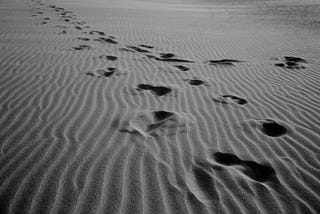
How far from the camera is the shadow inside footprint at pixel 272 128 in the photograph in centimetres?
330

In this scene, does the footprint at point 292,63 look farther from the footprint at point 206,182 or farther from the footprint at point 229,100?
the footprint at point 206,182

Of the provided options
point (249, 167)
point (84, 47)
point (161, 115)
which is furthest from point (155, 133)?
point (84, 47)

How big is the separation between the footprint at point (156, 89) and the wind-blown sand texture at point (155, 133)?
2 cm

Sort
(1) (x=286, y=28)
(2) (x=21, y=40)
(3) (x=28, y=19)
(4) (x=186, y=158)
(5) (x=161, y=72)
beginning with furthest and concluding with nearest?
(1) (x=286, y=28), (3) (x=28, y=19), (2) (x=21, y=40), (5) (x=161, y=72), (4) (x=186, y=158)

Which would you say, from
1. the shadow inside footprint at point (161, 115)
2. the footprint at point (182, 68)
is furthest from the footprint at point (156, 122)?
the footprint at point (182, 68)

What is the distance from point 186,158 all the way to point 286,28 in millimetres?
11614

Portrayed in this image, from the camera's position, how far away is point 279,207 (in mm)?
2217

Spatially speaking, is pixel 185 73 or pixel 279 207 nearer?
pixel 279 207

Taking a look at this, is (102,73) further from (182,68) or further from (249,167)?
(249,167)

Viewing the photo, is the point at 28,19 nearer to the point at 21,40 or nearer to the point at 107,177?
the point at 21,40

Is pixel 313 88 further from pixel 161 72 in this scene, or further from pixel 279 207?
pixel 279 207

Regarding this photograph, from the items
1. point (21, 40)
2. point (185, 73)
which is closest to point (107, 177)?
point (185, 73)

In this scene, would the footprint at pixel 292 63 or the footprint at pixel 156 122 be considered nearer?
the footprint at pixel 156 122

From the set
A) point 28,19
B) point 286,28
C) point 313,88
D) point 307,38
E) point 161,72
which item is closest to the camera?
point 313,88
